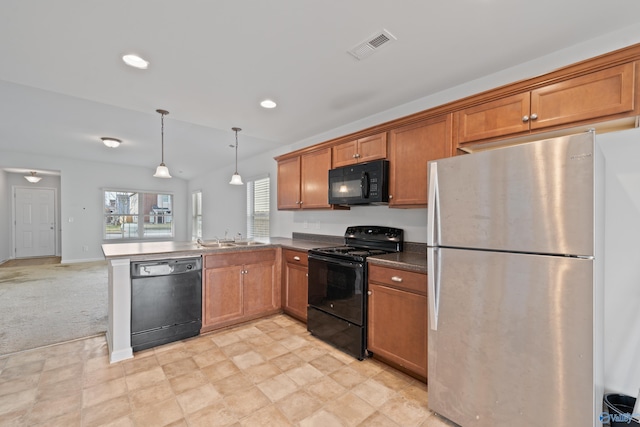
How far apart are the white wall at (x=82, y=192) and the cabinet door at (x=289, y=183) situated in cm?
606

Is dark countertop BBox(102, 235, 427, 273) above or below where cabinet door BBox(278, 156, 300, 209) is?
below

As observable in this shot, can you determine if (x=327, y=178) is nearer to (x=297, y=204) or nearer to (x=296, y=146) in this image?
(x=297, y=204)

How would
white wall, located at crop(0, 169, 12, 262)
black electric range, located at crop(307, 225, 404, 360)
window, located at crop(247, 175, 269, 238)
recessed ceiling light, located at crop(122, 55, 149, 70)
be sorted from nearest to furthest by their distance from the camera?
recessed ceiling light, located at crop(122, 55, 149, 70), black electric range, located at crop(307, 225, 404, 360), window, located at crop(247, 175, 269, 238), white wall, located at crop(0, 169, 12, 262)

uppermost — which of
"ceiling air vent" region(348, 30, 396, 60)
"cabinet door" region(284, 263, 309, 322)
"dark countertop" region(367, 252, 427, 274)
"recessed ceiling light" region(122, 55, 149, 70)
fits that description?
"recessed ceiling light" region(122, 55, 149, 70)

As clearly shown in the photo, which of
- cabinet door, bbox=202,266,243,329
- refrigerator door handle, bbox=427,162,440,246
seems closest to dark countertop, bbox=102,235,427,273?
cabinet door, bbox=202,266,243,329

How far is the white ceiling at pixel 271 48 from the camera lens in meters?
1.63

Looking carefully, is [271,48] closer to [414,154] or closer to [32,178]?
[414,154]

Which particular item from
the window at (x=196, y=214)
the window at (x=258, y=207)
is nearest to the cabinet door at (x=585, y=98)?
the window at (x=258, y=207)

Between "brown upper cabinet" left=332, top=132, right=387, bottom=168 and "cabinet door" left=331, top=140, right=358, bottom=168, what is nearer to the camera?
"brown upper cabinet" left=332, top=132, right=387, bottom=168

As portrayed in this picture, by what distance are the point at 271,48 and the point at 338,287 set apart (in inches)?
83.9

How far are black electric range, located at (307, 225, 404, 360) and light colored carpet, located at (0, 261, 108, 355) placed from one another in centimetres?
244

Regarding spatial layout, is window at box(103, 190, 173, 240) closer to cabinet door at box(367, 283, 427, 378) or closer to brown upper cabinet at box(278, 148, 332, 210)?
brown upper cabinet at box(278, 148, 332, 210)

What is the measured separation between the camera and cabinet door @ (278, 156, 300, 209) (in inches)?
157

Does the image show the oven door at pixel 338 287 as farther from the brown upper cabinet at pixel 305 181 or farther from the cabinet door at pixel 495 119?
the cabinet door at pixel 495 119
